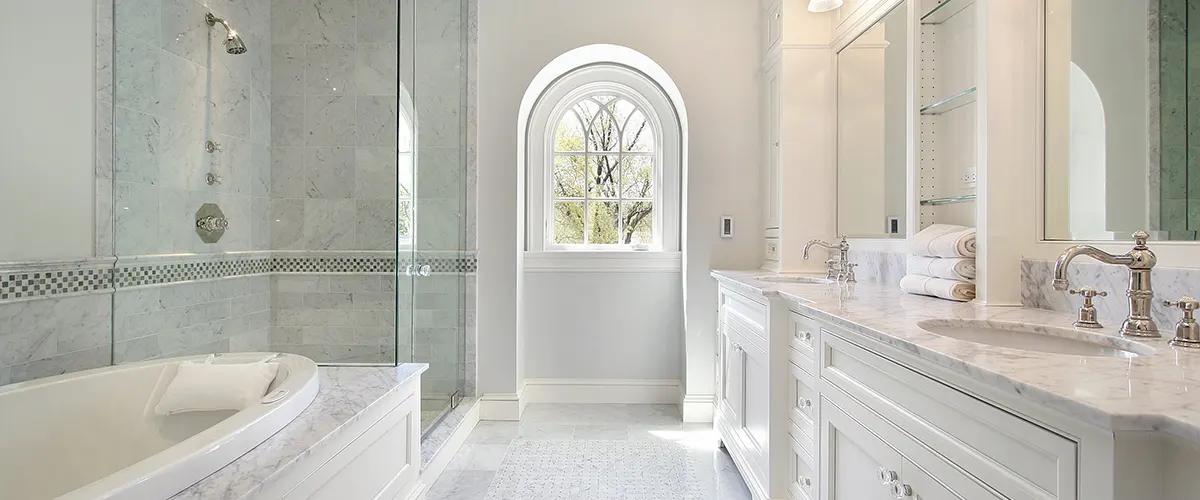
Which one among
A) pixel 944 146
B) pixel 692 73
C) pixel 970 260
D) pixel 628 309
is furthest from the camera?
pixel 628 309

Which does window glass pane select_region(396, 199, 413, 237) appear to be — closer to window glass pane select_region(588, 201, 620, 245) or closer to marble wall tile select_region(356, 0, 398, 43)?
marble wall tile select_region(356, 0, 398, 43)

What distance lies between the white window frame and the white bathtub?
1.81 meters

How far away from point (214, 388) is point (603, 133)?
2.45 metres

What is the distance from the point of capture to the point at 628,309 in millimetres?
3346

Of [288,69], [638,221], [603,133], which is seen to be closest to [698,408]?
[638,221]

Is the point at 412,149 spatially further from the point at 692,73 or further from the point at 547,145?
the point at 692,73

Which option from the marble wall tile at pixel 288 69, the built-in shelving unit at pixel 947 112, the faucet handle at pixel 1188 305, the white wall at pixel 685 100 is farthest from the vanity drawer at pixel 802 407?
the marble wall tile at pixel 288 69

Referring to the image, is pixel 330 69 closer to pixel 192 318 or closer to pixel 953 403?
pixel 192 318

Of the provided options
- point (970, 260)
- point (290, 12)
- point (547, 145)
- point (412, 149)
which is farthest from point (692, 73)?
point (290, 12)

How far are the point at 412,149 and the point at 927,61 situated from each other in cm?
210

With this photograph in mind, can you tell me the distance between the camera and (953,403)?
0.90m

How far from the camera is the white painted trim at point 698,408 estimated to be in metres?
2.96

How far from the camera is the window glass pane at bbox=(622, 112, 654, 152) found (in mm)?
3443

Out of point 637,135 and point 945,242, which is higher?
point 637,135
